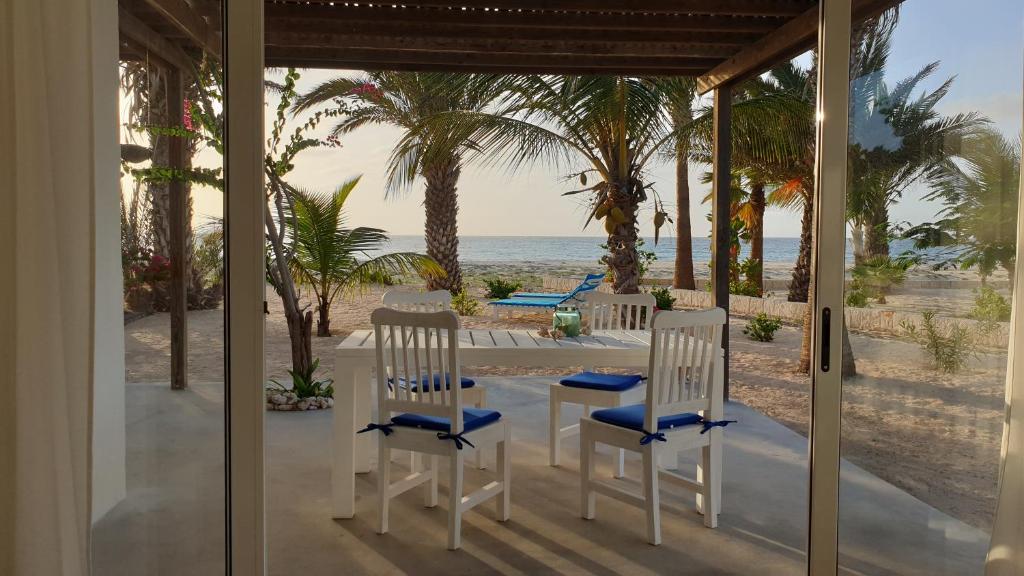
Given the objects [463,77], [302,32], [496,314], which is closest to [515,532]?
[302,32]

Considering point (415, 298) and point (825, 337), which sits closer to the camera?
point (825, 337)

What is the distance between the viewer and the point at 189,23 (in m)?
2.10

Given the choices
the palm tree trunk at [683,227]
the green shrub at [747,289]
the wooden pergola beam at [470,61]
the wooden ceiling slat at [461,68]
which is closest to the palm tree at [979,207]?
the wooden pergola beam at [470,61]

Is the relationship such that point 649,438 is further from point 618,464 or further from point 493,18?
point 493,18

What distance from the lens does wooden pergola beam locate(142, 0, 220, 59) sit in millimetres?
2045

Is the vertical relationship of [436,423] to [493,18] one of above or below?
below

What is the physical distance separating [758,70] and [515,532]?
345 centimetres

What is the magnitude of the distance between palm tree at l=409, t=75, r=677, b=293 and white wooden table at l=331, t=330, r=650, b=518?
3.49m

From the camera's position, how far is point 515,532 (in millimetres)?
3215

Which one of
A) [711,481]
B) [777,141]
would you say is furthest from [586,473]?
[777,141]

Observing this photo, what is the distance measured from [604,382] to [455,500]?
1.19m

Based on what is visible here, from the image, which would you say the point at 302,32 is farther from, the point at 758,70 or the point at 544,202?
the point at 544,202

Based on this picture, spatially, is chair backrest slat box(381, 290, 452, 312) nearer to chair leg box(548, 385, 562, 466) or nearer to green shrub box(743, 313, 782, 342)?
chair leg box(548, 385, 562, 466)

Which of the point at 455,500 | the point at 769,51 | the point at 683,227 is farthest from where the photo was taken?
the point at 683,227
